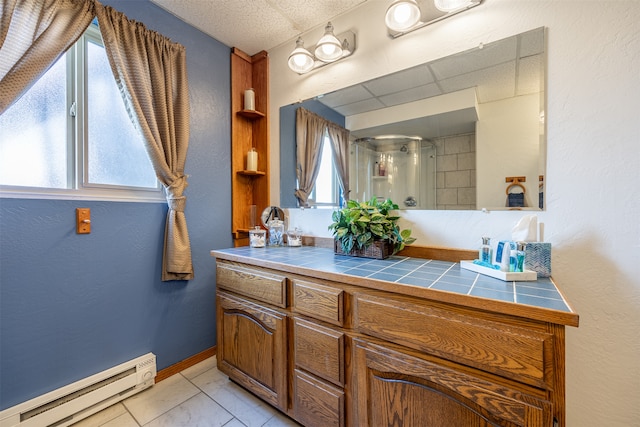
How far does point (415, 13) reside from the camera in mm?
1316

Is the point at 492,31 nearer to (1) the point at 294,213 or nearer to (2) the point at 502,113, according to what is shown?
(2) the point at 502,113

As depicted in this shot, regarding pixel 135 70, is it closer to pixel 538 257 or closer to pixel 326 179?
pixel 326 179

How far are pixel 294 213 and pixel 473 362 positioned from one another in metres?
1.45

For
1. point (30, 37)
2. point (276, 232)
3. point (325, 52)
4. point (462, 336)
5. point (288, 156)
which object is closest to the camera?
point (462, 336)

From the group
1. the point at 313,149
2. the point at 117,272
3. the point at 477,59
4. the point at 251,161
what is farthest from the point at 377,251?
the point at 117,272

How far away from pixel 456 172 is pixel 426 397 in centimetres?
99

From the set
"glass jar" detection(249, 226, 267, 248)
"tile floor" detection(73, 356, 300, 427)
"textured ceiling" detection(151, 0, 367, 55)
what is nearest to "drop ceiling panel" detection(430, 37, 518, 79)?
"textured ceiling" detection(151, 0, 367, 55)

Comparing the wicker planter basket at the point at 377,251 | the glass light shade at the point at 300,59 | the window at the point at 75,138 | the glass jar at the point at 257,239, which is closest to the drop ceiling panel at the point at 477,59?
the glass light shade at the point at 300,59

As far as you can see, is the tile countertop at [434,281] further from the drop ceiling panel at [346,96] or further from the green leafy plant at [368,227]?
the drop ceiling panel at [346,96]

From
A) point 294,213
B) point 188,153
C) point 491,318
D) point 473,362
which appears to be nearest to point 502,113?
point 491,318

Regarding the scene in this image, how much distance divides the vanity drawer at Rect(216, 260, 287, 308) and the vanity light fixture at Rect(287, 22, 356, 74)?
4.48ft

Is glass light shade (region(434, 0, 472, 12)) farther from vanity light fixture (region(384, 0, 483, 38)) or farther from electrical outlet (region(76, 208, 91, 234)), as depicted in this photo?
electrical outlet (region(76, 208, 91, 234))

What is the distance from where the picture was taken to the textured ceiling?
1.62 m

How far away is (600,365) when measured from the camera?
990mm
